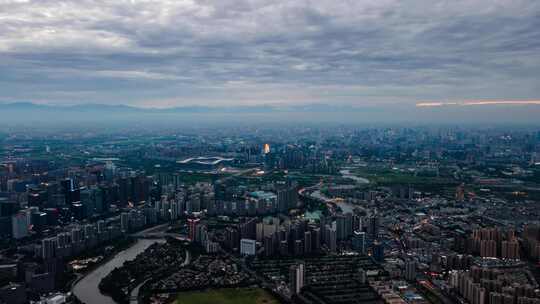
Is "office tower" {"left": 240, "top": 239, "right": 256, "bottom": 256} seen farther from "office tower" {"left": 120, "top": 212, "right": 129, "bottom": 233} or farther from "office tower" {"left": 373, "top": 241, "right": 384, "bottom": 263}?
"office tower" {"left": 120, "top": 212, "right": 129, "bottom": 233}

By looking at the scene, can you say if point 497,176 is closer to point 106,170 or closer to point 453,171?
point 453,171

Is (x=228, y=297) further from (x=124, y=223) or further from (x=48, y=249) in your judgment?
(x=124, y=223)

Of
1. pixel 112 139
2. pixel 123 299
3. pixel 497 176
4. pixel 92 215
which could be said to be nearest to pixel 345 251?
pixel 123 299

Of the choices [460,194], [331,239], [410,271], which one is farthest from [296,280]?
[460,194]

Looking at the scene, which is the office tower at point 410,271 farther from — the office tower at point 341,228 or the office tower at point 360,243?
the office tower at point 341,228

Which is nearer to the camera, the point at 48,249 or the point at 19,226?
the point at 48,249

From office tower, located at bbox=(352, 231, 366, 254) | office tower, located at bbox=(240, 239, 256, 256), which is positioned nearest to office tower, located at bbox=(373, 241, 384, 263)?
office tower, located at bbox=(352, 231, 366, 254)
